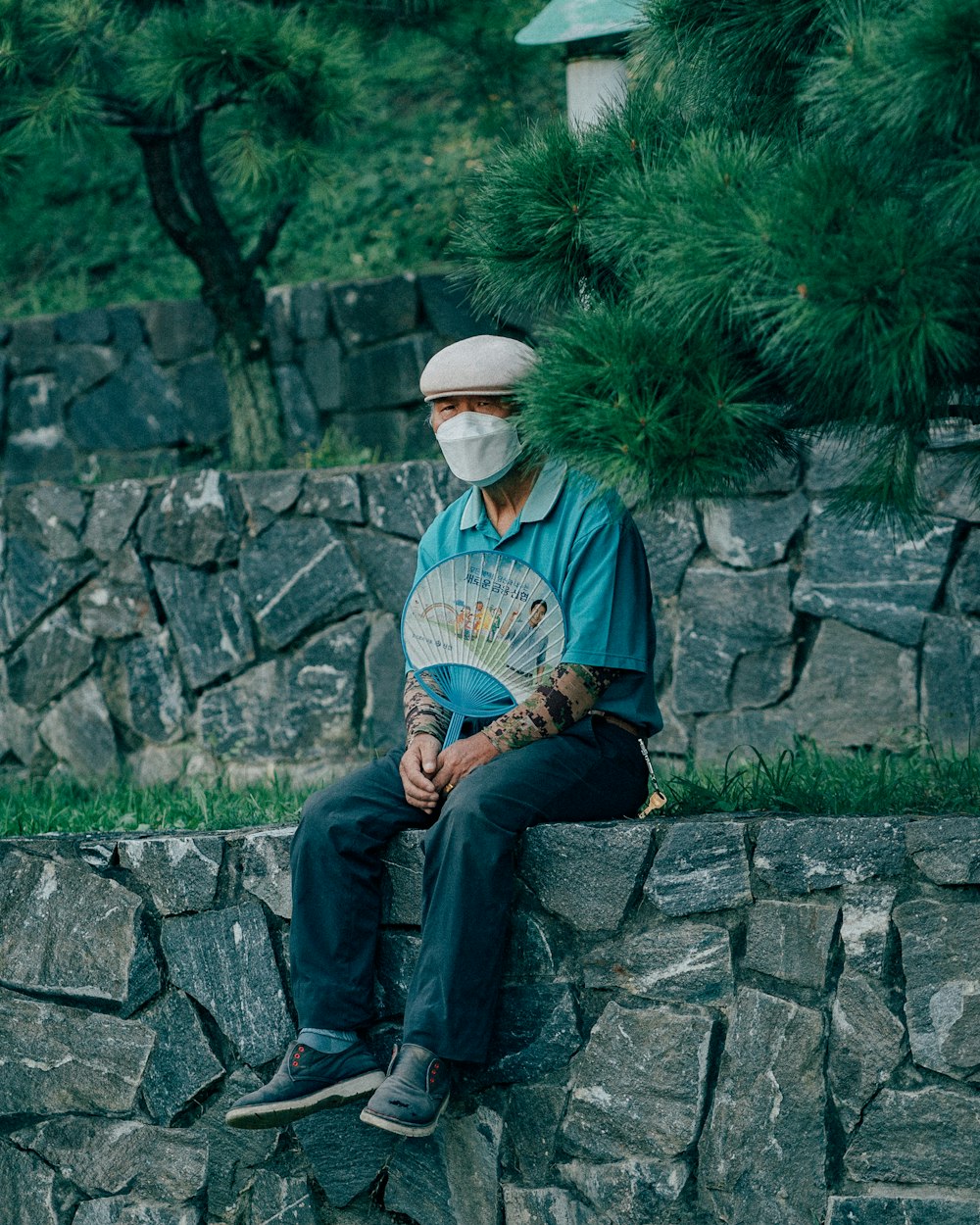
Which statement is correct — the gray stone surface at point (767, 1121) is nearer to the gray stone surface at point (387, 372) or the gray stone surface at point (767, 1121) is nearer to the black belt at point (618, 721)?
the black belt at point (618, 721)

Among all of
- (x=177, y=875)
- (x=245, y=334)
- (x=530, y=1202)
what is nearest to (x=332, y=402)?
(x=245, y=334)

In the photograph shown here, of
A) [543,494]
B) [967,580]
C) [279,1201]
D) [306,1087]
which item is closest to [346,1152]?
[279,1201]

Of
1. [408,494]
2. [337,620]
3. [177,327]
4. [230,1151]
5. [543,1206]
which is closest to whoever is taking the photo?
[543,1206]

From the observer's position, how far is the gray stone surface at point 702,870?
3.10 meters

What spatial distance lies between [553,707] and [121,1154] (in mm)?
1447

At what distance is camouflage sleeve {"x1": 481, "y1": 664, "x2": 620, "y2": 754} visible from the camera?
3143mm

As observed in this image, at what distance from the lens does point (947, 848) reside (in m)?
2.96

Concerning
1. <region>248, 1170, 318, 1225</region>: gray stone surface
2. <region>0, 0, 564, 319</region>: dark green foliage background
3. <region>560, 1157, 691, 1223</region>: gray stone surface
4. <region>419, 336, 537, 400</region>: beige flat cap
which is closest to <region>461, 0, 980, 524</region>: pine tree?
<region>419, 336, 537, 400</region>: beige flat cap

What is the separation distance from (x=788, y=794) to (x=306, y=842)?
1046mm

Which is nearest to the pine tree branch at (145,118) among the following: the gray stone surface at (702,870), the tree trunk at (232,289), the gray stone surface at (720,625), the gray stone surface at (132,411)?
the tree trunk at (232,289)

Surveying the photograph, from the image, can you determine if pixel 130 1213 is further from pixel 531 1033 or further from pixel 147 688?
pixel 147 688

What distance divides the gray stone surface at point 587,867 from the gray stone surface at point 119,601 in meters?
3.07

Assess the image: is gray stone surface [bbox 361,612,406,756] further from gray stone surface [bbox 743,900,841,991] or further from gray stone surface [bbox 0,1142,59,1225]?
gray stone surface [bbox 743,900,841,991]

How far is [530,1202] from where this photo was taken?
3.18 metres
